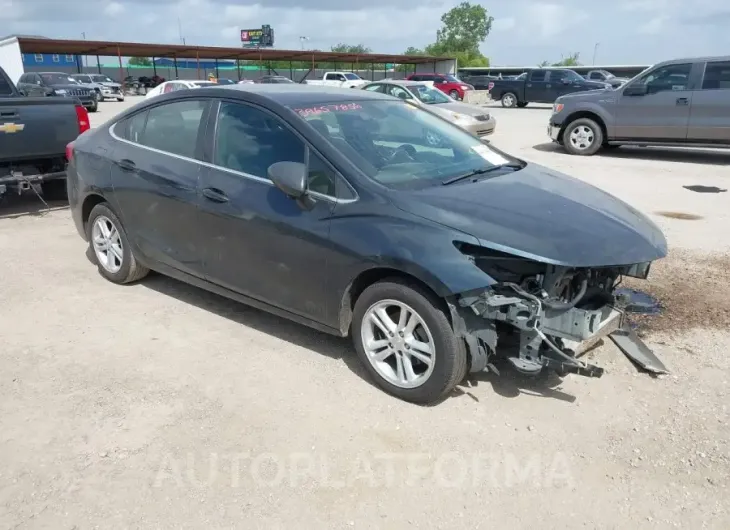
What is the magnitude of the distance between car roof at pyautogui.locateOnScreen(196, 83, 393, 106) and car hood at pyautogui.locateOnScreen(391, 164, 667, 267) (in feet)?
3.71

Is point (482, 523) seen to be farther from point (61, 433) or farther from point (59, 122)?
point (59, 122)

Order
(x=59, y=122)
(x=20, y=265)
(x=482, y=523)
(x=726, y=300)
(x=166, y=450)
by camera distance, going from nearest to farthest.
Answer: (x=482, y=523)
(x=166, y=450)
(x=726, y=300)
(x=20, y=265)
(x=59, y=122)

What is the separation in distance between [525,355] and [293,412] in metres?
1.31

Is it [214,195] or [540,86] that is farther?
[540,86]

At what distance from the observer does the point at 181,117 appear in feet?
15.1

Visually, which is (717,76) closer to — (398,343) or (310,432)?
(398,343)

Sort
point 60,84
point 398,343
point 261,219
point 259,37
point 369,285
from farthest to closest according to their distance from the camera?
point 259,37 → point 60,84 → point 261,219 → point 369,285 → point 398,343

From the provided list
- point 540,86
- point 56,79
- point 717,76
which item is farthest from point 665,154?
point 56,79

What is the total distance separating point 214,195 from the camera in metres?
4.14

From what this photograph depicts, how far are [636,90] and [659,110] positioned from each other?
592mm

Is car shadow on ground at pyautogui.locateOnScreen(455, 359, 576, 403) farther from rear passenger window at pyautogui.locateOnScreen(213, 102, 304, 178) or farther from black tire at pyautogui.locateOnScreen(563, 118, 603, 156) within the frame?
black tire at pyautogui.locateOnScreen(563, 118, 603, 156)

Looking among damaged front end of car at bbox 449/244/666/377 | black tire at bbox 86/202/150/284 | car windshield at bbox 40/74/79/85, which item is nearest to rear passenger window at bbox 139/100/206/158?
black tire at bbox 86/202/150/284

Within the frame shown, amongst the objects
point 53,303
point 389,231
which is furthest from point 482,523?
point 53,303

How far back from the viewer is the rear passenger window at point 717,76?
37.2ft
